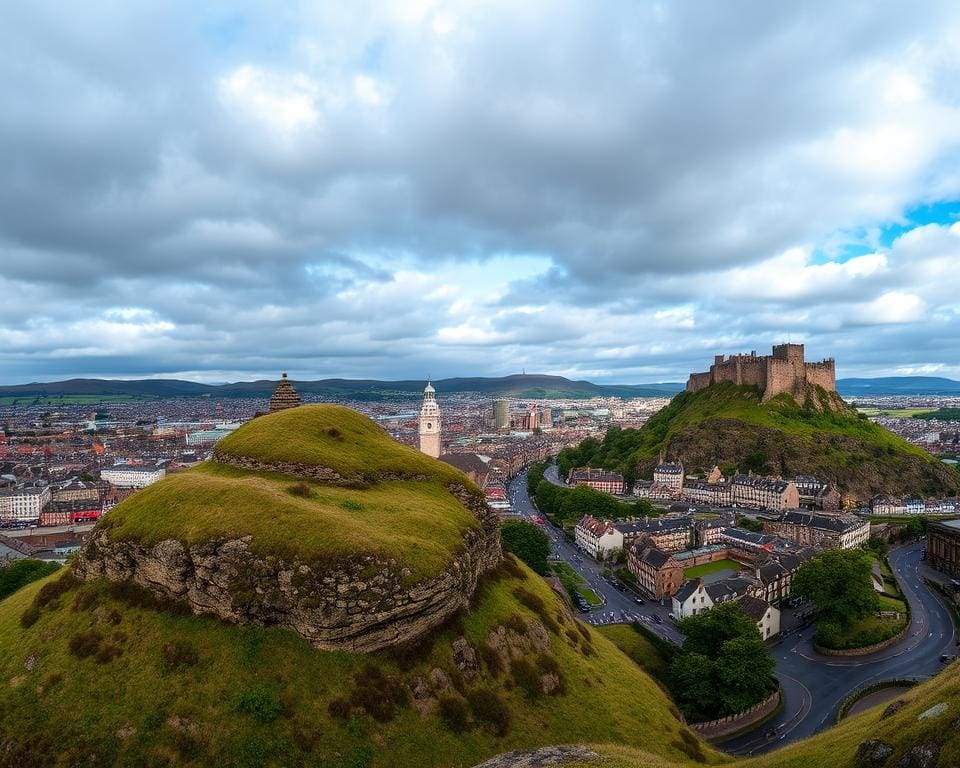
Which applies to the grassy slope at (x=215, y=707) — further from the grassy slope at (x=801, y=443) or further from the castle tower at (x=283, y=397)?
the grassy slope at (x=801, y=443)

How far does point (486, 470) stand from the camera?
508ft

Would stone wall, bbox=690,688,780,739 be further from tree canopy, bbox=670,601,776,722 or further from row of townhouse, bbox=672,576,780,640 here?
row of townhouse, bbox=672,576,780,640

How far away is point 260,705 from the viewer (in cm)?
2384

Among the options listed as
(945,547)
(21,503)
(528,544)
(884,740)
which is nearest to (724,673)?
(884,740)

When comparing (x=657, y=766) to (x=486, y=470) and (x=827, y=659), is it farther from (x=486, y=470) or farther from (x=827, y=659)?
(x=486, y=470)

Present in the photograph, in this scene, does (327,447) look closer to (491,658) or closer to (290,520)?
(290,520)

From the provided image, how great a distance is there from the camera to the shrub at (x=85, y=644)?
26.0 metres

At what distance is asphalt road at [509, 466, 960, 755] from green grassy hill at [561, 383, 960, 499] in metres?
46.7

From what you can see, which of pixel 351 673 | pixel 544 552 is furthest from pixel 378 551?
pixel 544 552

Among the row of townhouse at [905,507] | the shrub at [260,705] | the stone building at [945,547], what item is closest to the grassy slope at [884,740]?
the shrub at [260,705]

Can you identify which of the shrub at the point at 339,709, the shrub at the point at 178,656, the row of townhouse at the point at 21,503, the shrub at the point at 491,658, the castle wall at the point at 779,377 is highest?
the castle wall at the point at 779,377

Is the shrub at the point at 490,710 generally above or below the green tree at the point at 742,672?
above

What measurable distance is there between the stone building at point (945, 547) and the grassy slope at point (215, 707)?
6971 cm

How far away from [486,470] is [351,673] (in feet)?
426
